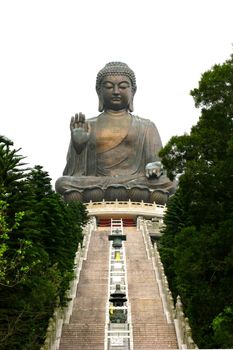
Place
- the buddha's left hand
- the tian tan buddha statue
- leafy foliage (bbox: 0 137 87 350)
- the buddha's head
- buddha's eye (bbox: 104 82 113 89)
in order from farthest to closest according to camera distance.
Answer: buddha's eye (bbox: 104 82 113 89), the buddha's head, the tian tan buddha statue, the buddha's left hand, leafy foliage (bbox: 0 137 87 350)

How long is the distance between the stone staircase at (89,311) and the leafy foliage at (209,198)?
345cm

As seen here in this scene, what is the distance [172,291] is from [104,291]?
2021 millimetres

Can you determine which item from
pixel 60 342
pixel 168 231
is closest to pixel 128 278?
pixel 168 231

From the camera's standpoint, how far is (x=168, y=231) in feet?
80.5

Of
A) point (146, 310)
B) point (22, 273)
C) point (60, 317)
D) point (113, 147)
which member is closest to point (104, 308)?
point (146, 310)

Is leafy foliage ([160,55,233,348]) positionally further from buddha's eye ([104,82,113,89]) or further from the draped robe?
buddha's eye ([104,82,113,89])

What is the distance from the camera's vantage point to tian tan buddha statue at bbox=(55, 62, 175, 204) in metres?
41.6

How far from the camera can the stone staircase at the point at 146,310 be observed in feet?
51.4

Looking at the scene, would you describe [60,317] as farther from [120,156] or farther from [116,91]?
[116,91]

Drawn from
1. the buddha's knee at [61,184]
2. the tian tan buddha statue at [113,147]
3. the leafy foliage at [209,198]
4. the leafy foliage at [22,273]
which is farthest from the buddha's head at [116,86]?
the leafy foliage at [209,198]

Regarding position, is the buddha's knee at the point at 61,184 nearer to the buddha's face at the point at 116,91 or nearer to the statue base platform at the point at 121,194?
the statue base platform at the point at 121,194

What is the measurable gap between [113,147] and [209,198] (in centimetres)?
3230

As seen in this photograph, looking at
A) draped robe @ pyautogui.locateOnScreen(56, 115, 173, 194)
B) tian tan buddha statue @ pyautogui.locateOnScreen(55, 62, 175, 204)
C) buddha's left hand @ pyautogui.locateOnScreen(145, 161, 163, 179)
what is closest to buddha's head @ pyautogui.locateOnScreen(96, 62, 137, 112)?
tian tan buddha statue @ pyautogui.locateOnScreen(55, 62, 175, 204)

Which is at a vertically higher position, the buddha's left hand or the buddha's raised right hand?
the buddha's raised right hand
